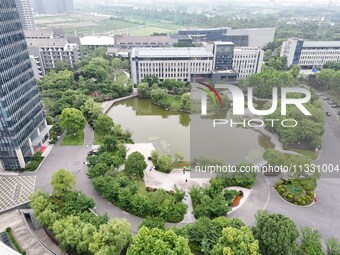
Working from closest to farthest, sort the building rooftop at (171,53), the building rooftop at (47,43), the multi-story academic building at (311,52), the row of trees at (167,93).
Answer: the row of trees at (167,93) < the building rooftop at (171,53) < the building rooftop at (47,43) < the multi-story academic building at (311,52)

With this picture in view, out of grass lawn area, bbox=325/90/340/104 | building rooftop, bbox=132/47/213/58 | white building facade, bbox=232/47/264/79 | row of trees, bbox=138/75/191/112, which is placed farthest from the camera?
white building facade, bbox=232/47/264/79

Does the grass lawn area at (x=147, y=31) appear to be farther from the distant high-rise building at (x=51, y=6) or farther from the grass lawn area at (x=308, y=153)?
the grass lawn area at (x=308, y=153)

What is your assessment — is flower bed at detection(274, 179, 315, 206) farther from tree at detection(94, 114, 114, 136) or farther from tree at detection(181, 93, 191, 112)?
tree at detection(94, 114, 114, 136)

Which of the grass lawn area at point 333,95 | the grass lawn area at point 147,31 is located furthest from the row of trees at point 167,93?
the grass lawn area at point 147,31

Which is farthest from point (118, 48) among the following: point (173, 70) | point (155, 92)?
point (155, 92)

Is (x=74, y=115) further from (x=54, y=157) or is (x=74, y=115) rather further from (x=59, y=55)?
(x=59, y=55)

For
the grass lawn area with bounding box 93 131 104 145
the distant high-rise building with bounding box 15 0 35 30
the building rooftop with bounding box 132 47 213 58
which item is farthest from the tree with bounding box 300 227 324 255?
the distant high-rise building with bounding box 15 0 35 30

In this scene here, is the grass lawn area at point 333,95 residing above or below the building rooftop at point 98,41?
below
